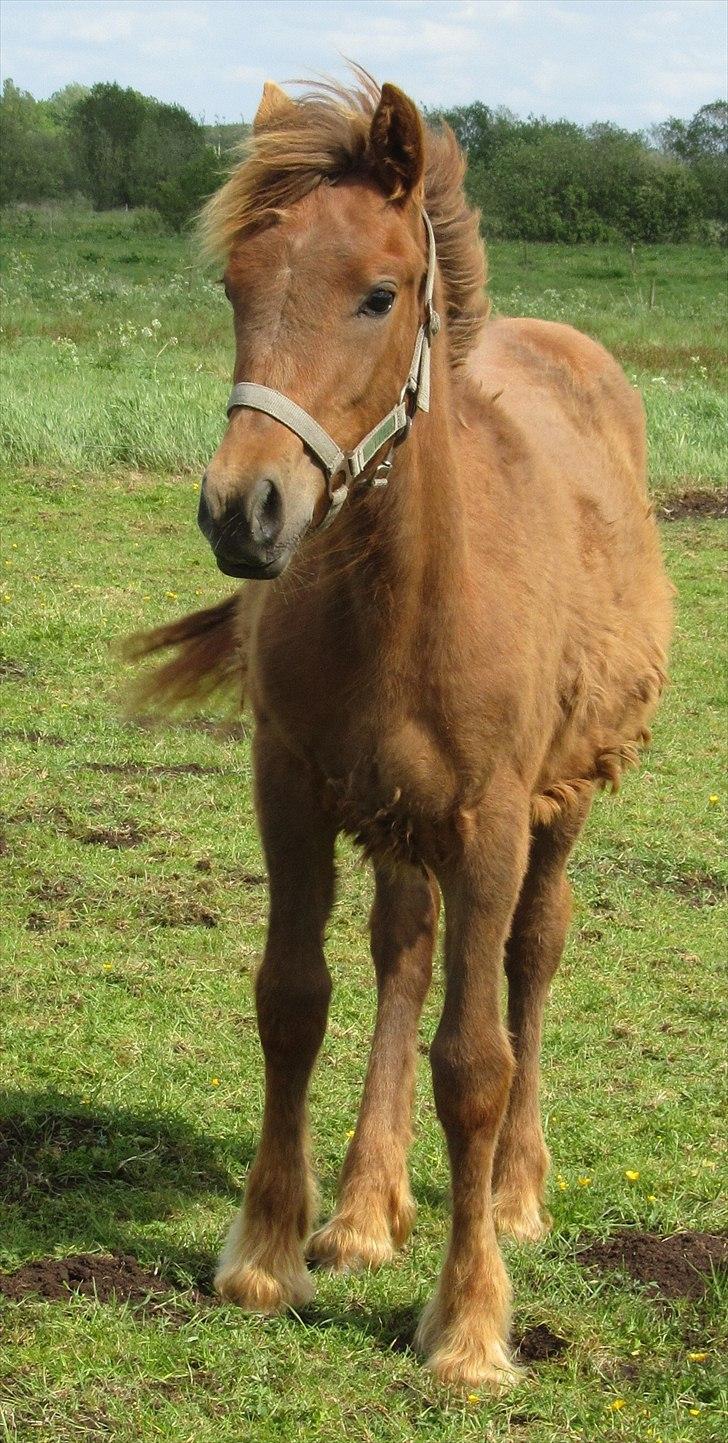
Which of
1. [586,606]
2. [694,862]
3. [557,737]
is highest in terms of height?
[586,606]

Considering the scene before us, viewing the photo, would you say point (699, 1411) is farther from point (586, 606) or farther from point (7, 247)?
point (7, 247)

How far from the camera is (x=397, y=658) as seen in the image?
2947mm

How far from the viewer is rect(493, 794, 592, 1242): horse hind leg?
3895 mm

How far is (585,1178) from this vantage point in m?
3.97

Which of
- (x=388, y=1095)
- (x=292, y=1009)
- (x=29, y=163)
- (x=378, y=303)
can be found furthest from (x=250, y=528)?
(x=29, y=163)

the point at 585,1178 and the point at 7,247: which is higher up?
the point at 7,247

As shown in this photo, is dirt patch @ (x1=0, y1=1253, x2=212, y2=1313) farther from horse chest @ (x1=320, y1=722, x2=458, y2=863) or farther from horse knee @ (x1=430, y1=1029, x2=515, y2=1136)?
horse chest @ (x1=320, y1=722, x2=458, y2=863)

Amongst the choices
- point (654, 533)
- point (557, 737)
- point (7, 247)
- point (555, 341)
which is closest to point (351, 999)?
point (557, 737)

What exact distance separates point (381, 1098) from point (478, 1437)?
102cm

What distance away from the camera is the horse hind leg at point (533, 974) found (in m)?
3.89

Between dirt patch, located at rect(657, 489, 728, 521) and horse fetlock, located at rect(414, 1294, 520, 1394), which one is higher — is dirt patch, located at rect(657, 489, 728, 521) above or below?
above

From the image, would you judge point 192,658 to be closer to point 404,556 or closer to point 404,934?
point 404,934

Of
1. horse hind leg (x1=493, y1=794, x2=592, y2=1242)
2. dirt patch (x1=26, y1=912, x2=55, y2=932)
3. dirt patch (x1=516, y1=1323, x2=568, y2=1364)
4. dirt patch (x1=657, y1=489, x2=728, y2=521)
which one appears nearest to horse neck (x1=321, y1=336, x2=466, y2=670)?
horse hind leg (x1=493, y1=794, x2=592, y2=1242)

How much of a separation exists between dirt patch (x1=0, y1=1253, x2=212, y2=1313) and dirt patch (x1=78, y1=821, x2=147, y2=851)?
2.65 meters
